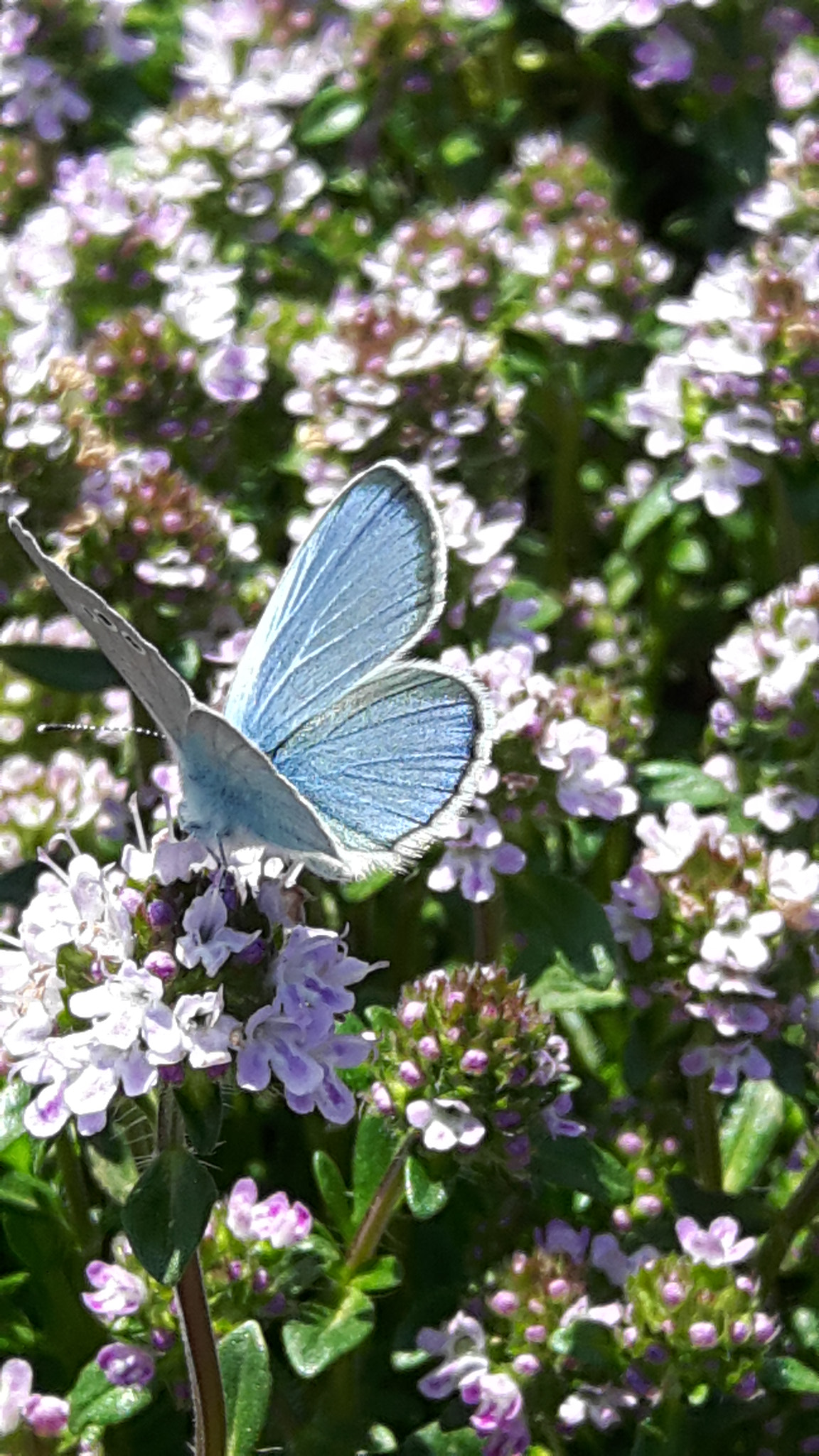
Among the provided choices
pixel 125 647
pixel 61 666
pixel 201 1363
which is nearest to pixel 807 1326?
pixel 201 1363

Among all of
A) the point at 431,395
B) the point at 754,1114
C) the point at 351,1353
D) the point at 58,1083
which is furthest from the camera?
the point at 431,395

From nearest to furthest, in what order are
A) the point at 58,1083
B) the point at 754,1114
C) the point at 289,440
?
the point at 58,1083
the point at 754,1114
the point at 289,440

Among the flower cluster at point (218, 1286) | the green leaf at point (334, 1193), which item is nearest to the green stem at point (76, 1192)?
the flower cluster at point (218, 1286)

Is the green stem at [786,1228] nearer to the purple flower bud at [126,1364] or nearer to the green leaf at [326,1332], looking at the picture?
the green leaf at [326,1332]

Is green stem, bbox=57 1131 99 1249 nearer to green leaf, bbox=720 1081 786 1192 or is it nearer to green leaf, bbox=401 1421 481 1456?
green leaf, bbox=401 1421 481 1456

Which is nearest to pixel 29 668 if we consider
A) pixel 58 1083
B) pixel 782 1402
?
pixel 58 1083

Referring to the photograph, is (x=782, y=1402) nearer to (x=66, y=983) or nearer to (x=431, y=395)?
(x=66, y=983)

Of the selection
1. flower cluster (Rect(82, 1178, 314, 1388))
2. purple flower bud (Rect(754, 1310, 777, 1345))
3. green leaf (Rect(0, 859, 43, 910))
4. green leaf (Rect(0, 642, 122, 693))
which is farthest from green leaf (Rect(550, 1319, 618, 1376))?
green leaf (Rect(0, 642, 122, 693))
